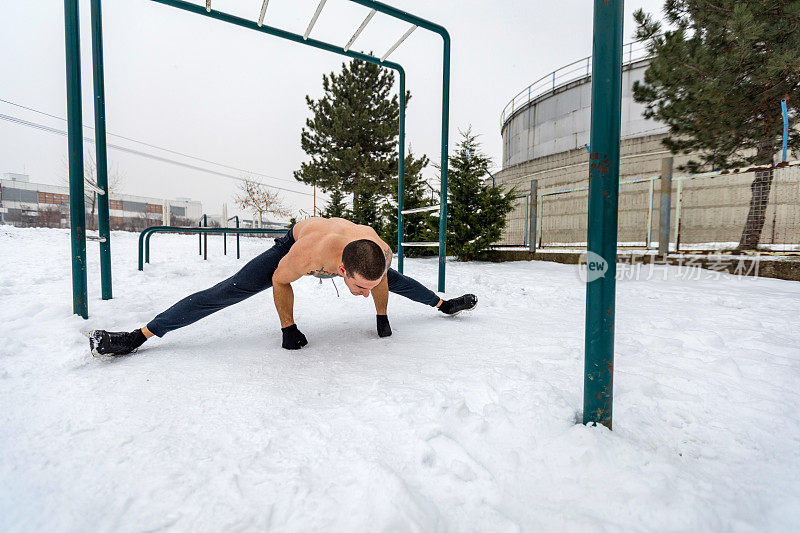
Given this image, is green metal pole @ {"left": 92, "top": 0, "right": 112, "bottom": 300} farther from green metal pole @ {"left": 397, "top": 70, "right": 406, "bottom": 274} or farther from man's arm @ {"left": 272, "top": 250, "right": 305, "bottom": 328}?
green metal pole @ {"left": 397, "top": 70, "right": 406, "bottom": 274}

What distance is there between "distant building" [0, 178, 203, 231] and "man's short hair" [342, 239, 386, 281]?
4201mm

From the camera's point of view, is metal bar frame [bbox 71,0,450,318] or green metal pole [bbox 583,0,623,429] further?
metal bar frame [bbox 71,0,450,318]

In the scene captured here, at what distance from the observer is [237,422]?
1.21 metres

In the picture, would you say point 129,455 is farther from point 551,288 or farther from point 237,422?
point 551,288

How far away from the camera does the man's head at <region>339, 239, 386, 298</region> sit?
5.91 feet

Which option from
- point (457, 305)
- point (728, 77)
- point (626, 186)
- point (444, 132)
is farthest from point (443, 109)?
point (626, 186)

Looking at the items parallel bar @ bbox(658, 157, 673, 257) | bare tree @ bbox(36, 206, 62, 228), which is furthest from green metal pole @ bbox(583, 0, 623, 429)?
bare tree @ bbox(36, 206, 62, 228)

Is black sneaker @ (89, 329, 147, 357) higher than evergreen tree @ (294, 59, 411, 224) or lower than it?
lower

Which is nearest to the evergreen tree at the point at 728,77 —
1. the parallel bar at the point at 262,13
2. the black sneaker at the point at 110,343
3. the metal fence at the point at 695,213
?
the metal fence at the point at 695,213

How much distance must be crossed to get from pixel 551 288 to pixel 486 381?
2.74m

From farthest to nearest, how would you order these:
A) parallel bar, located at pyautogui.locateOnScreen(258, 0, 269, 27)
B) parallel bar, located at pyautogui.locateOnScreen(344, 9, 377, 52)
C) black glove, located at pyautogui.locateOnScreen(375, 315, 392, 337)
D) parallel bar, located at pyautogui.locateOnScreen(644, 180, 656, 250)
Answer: parallel bar, located at pyautogui.locateOnScreen(644, 180, 656, 250)
parallel bar, located at pyautogui.locateOnScreen(344, 9, 377, 52)
parallel bar, located at pyautogui.locateOnScreen(258, 0, 269, 27)
black glove, located at pyautogui.locateOnScreen(375, 315, 392, 337)

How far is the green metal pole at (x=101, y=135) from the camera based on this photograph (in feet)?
9.20

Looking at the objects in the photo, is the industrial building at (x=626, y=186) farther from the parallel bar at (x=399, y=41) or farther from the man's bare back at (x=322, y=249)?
the man's bare back at (x=322, y=249)

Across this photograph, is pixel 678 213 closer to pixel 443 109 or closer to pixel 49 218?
pixel 443 109
